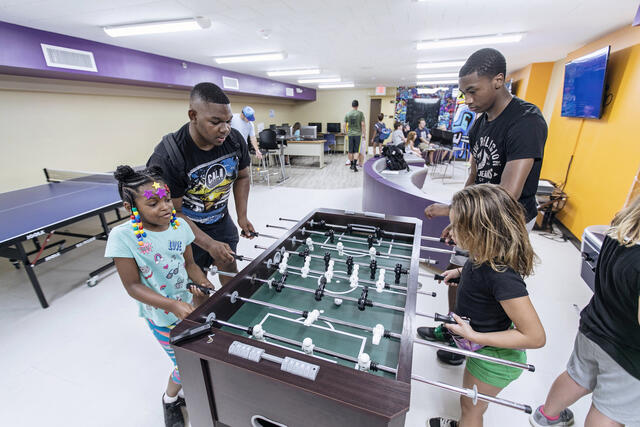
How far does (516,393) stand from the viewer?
155 cm

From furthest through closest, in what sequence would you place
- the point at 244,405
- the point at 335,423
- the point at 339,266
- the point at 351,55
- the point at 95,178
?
the point at 351,55, the point at 95,178, the point at 339,266, the point at 244,405, the point at 335,423

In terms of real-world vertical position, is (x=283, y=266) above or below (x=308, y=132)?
below

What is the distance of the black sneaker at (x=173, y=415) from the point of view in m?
1.34

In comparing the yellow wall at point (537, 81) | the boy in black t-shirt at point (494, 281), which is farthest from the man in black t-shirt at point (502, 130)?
the yellow wall at point (537, 81)

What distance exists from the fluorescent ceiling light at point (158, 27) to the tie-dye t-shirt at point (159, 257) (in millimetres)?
2941

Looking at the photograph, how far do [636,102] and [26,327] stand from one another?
5.94 metres

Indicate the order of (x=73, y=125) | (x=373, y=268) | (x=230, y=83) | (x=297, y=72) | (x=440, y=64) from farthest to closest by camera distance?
(x=297, y=72) → (x=230, y=83) → (x=440, y=64) → (x=73, y=125) → (x=373, y=268)

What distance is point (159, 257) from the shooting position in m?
1.15

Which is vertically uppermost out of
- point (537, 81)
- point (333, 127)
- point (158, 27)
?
point (158, 27)

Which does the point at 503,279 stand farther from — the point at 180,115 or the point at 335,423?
the point at 180,115

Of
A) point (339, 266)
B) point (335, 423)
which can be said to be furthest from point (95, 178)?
point (335, 423)

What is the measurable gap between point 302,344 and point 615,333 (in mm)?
1080

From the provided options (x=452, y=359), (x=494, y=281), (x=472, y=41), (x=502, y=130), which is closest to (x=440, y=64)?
(x=472, y=41)

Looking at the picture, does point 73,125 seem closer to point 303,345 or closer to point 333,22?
point 333,22
